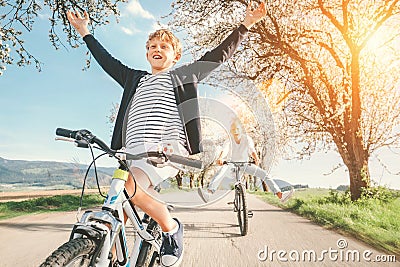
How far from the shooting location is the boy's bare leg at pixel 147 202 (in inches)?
98.9

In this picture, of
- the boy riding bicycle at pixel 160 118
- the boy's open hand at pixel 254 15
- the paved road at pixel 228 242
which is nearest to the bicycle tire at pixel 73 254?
the boy riding bicycle at pixel 160 118

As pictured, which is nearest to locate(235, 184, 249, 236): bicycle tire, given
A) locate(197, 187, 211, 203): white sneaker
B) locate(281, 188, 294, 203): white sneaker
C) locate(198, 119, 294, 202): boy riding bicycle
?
locate(198, 119, 294, 202): boy riding bicycle

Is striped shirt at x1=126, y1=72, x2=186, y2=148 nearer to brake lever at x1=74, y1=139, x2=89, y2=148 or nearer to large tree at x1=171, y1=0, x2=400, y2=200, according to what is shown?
brake lever at x1=74, y1=139, x2=89, y2=148

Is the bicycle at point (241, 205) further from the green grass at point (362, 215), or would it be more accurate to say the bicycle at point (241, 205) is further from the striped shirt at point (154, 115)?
the striped shirt at point (154, 115)

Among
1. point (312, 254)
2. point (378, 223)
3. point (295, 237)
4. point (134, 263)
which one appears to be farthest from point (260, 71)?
point (134, 263)

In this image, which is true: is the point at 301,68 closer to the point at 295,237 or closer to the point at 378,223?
the point at 378,223

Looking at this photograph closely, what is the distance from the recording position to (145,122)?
263cm

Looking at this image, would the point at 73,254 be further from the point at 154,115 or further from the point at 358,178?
the point at 358,178

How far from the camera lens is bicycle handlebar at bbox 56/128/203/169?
2147 mm

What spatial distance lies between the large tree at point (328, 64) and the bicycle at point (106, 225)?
8.25 m

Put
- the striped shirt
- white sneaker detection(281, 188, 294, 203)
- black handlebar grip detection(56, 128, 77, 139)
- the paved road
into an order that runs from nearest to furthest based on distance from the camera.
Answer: black handlebar grip detection(56, 128, 77, 139)
the striped shirt
the paved road
white sneaker detection(281, 188, 294, 203)

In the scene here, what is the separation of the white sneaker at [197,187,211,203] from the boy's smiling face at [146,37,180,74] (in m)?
0.89

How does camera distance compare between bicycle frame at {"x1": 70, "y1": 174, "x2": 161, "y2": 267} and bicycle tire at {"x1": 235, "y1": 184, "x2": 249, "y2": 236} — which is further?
bicycle tire at {"x1": 235, "y1": 184, "x2": 249, "y2": 236}

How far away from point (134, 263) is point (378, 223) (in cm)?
512
